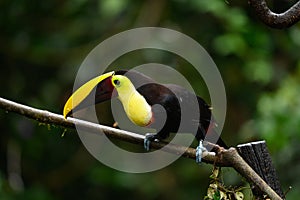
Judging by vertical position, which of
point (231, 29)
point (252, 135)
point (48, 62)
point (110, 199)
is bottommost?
point (110, 199)

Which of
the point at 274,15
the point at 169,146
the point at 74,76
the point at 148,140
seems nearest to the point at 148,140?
the point at 148,140

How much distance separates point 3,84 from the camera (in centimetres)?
440

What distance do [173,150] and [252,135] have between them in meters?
1.80

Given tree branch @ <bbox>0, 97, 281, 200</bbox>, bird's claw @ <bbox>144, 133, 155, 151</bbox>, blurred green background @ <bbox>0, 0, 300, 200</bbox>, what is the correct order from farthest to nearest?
blurred green background @ <bbox>0, 0, 300, 200</bbox> → bird's claw @ <bbox>144, 133, 155, 151</bbox> → tree branch @ <bbox>0, 97, 281, 200</bbox>

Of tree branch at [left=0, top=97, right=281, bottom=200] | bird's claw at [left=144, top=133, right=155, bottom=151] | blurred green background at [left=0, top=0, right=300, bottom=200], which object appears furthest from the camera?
blurred green background at [left=0, top=0, right=300, bottom=200]

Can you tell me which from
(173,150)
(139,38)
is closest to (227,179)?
(139,38)

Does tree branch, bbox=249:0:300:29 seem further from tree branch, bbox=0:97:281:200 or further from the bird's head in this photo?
the bird's head

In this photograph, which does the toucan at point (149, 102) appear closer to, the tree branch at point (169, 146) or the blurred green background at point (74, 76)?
the tree branch at point (169, 146)

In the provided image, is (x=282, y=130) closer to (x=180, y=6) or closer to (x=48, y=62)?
(x=180, y=6)

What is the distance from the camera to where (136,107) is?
2029 millimetres

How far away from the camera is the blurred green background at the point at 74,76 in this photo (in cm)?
407

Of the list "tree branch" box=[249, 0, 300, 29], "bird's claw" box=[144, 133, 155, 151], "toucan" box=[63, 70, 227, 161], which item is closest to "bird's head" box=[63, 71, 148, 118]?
"toucan" box=[63, 70, 227, 161]

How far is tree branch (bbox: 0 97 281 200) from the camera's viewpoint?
1.62m

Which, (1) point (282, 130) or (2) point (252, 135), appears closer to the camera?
(1) point (282, 130)
